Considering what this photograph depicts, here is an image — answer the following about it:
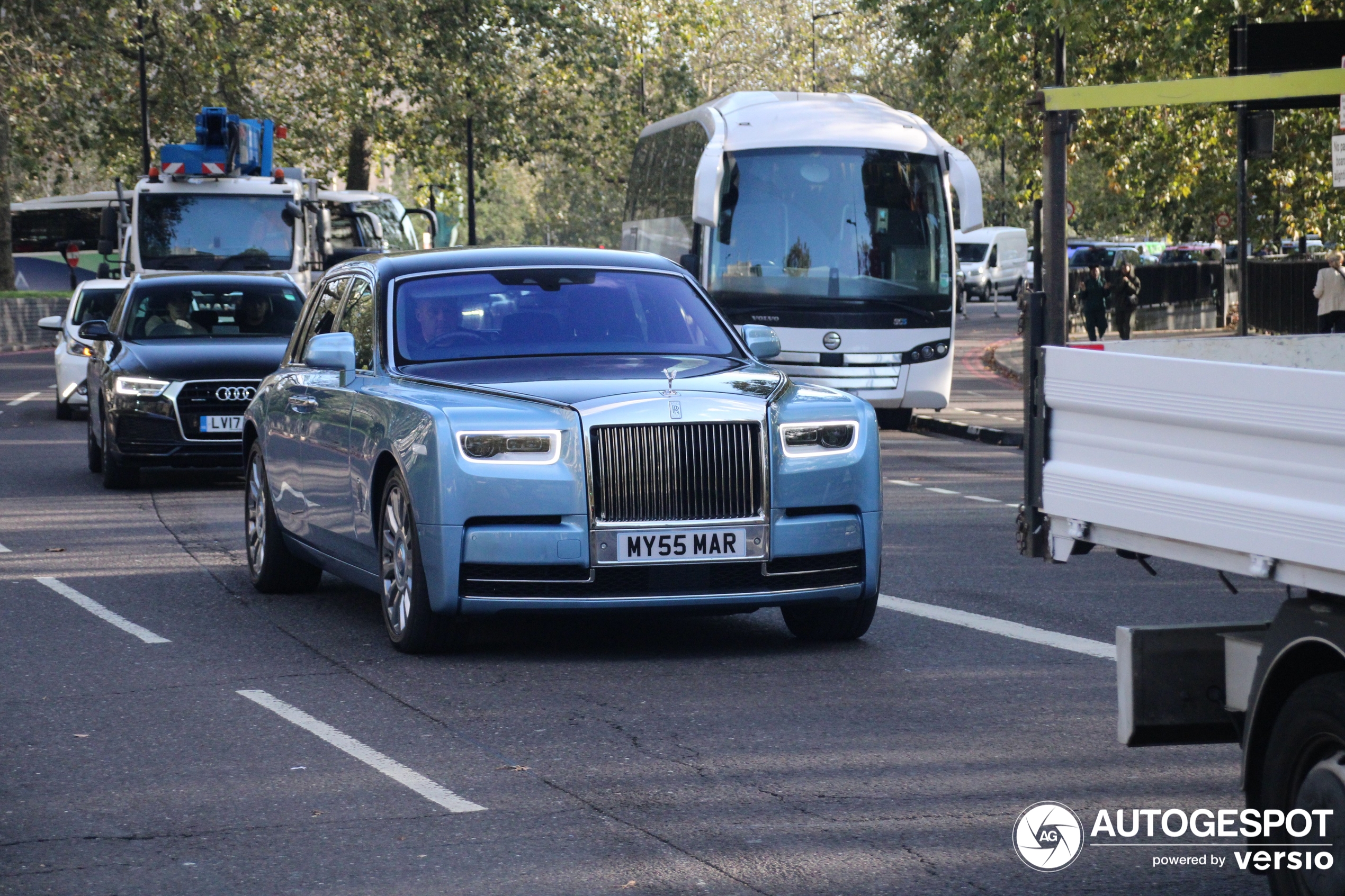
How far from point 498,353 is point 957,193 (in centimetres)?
1542

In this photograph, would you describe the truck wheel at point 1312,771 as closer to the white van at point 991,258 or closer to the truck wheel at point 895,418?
the truck wheel at point 895,418

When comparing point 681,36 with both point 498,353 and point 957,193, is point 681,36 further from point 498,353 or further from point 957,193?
point 498,353

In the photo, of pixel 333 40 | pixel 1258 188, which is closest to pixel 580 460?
pixel 1258 188

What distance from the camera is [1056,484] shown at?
544 centimetres

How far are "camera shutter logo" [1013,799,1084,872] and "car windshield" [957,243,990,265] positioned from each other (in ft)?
250

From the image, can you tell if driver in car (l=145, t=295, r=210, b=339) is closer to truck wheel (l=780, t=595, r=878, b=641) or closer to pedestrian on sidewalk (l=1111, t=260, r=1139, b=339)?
truck wheel (l=780, t=595, r=878, b=641)

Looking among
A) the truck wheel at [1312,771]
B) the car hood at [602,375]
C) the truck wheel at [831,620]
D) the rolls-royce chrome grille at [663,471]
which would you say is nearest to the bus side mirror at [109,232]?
the car hood at [602,375]

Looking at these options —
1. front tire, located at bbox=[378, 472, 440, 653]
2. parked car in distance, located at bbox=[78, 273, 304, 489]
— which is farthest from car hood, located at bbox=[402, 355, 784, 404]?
parked car in distance, located at bbox=[78, 273, 304, 489]

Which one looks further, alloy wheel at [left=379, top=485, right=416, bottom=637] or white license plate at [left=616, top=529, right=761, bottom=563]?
alloy wheel at [left=379, top=485, right=416, bottom=637]

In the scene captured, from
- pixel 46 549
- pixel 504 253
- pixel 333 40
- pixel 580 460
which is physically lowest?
pixel 46 549

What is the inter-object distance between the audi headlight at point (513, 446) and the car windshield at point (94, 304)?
60.6 ft

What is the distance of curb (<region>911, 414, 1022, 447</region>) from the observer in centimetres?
2352

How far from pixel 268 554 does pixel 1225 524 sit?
22.9ft

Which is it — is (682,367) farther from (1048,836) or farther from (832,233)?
(832,233)
